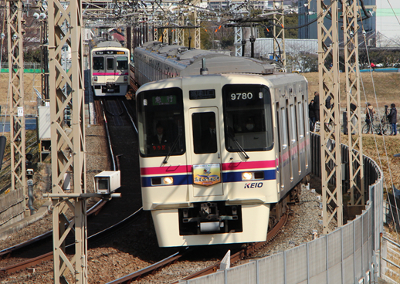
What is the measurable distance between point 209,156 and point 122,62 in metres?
20.9

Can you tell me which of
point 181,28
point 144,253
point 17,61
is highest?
point 181,28

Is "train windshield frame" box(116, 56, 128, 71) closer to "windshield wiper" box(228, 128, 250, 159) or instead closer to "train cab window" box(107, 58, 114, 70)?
"train cab window" box(107, 58, 114, 70)

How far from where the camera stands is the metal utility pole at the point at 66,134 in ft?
22.4

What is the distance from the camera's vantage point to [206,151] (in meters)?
9.18

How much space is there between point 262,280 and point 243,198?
289 cm

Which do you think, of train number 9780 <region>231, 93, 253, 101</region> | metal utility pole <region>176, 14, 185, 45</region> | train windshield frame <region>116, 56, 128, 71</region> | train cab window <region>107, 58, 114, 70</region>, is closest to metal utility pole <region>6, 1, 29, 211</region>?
train number 9780 <region>231, 93, 253, 101</region>

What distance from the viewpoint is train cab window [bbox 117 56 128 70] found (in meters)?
29.1

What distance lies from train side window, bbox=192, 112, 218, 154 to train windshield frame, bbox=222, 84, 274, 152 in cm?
22

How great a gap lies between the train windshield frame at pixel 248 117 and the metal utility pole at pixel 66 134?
2.86 meters

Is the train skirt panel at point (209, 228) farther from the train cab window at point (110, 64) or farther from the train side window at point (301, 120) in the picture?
the train cab window at point (110, 64)


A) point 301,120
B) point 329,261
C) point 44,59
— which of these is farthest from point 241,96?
point 44,59

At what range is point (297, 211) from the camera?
520 inches

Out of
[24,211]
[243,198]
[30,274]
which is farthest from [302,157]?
[24,211]

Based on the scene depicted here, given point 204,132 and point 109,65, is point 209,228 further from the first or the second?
point 109,65
